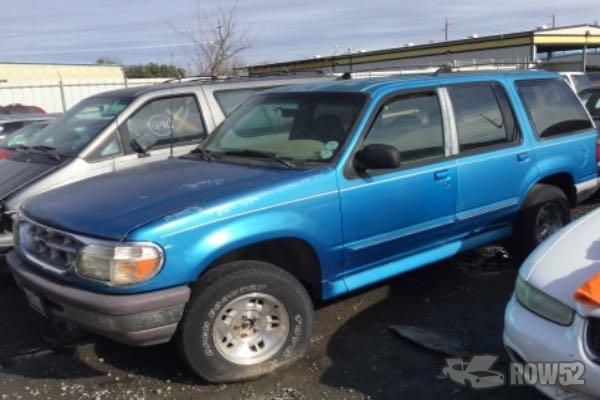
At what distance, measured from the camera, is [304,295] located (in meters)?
3.66

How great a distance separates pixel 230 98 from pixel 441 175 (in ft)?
10.2

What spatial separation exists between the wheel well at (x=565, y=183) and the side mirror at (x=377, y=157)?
2049mm

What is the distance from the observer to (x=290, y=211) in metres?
3.59

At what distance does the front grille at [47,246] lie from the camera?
334 cm

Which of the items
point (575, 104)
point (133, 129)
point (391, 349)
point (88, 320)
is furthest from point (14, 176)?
point (575, 104)

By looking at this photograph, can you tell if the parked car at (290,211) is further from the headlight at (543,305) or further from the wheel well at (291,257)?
the headlight at (543,305)

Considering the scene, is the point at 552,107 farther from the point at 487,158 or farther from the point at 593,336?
the point at 593,336

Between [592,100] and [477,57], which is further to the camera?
[477,57]

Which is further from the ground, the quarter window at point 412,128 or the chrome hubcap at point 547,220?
the quarter window at point 412,128

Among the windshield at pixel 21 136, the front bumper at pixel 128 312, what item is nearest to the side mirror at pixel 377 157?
the front bumper at pixel 128 312

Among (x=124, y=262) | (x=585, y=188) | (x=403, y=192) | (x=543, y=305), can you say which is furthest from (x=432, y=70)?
(x=124, y=262)

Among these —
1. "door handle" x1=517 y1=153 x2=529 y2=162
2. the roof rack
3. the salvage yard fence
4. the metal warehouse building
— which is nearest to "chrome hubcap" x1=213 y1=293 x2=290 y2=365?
"door handle" x1=517 y1=153 x2=529 y2=162

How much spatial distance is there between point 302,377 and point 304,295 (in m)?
0.49

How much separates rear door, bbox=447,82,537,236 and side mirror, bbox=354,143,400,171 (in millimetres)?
831
